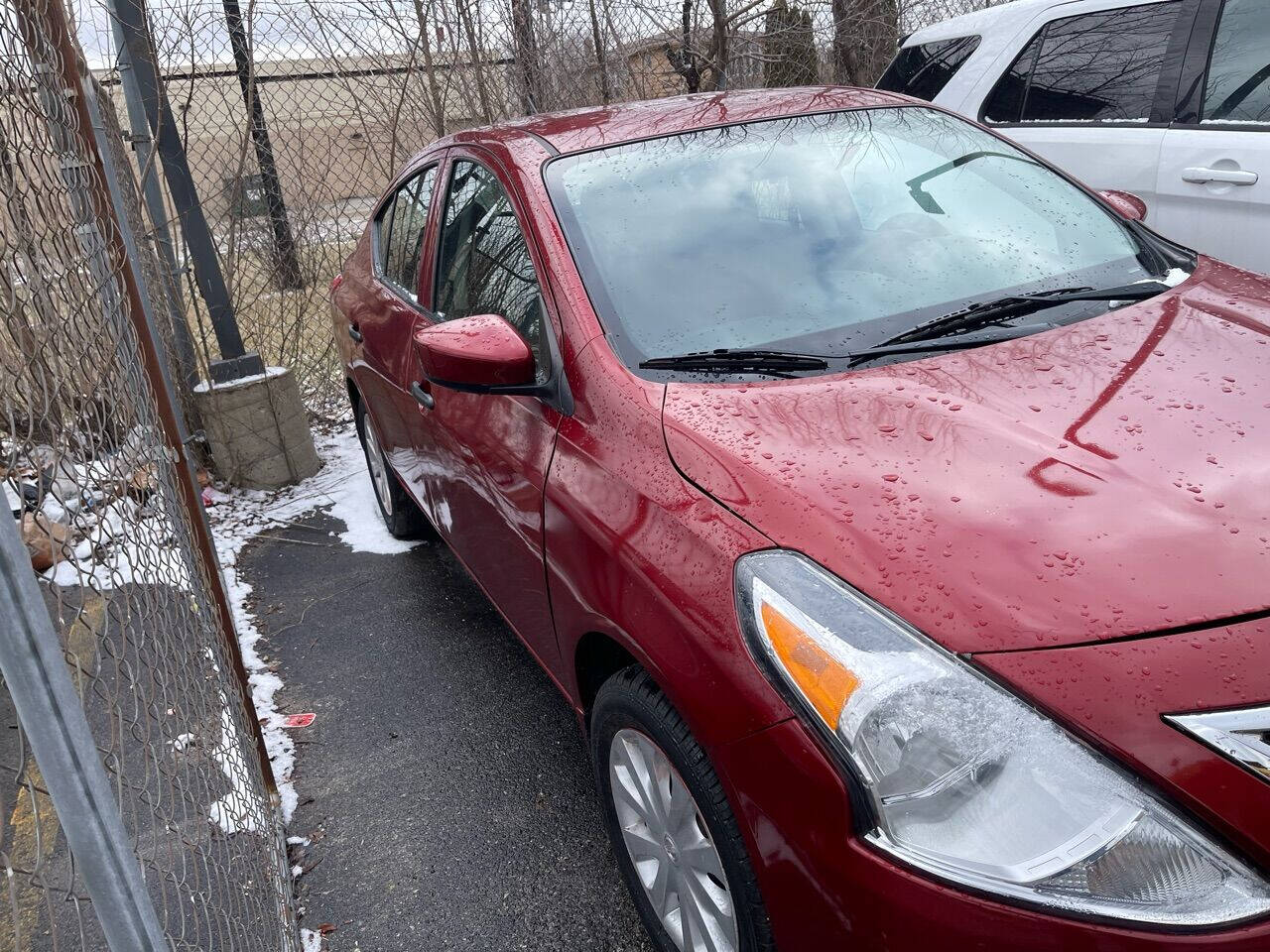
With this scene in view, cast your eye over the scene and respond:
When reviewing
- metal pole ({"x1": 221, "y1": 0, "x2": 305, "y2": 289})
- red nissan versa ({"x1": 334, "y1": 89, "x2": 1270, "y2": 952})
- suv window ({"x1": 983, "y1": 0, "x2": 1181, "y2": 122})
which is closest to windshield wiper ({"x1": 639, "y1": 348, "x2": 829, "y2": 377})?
red nissan versa ({"x1": 334, "y1": 89, "x2": 1270, "y2": 952})

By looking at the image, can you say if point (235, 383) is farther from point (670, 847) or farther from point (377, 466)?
point (670, 847)

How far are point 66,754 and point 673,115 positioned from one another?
236 centimetres

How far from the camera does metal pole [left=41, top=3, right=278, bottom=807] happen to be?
2092 millimetres

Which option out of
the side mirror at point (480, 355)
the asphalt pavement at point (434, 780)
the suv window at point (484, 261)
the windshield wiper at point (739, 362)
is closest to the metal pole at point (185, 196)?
the asphalt pavement at point (434, 780)

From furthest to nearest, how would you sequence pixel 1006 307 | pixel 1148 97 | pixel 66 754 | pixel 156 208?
pixel 156 208, pixel 1148 97, pixel 1006 307, pixel 66 754

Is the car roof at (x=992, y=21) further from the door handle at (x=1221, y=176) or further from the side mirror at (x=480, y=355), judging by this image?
the side mirror at (x=480, y=355)

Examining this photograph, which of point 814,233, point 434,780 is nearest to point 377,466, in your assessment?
point 434,780

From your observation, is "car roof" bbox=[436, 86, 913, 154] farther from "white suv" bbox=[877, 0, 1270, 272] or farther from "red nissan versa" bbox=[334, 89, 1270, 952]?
"white suv" bbox=[877, 0, 1270, 272]

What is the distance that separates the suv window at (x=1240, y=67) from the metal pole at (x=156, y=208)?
4725mm

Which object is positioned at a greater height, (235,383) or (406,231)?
(406,231)

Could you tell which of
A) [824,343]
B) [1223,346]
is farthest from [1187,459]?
[824,343]

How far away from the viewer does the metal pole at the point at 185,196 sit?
15.3 ft

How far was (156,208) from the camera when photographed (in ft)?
16.3

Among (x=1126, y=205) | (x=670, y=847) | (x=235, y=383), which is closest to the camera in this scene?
(x=670, y=847)
